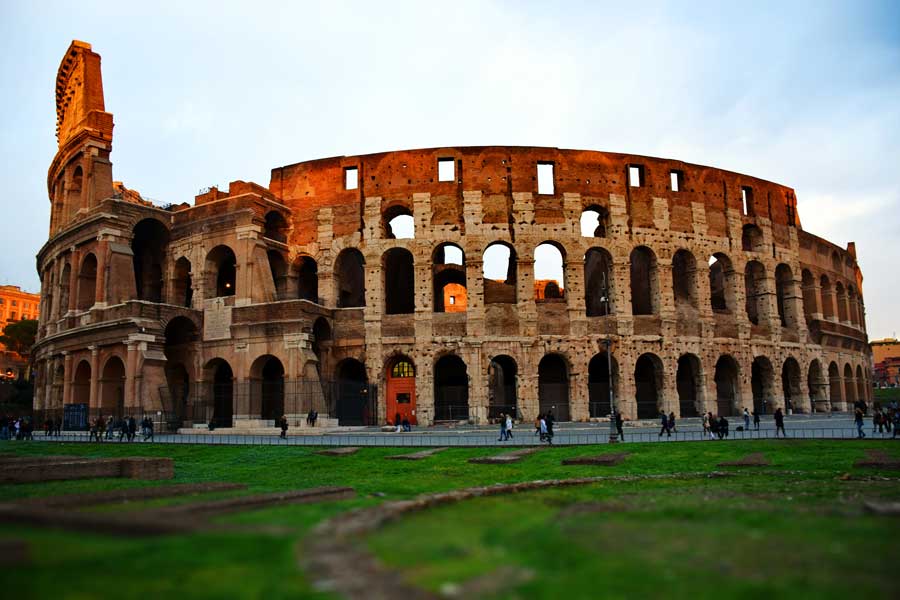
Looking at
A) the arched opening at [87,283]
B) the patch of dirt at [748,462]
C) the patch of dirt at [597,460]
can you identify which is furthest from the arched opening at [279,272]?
the patch of dirt at [748,462]

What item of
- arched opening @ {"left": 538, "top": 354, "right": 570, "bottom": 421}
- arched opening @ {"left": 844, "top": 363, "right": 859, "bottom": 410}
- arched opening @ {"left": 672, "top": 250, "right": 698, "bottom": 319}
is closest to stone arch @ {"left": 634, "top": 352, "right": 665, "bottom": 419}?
arched opening @ {"left": 672, "top": 250, "right": 698, "bottom": 319}

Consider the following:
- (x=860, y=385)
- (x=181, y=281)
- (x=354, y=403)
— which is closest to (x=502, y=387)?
(x=354, y=403)

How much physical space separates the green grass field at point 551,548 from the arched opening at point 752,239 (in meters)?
30.7

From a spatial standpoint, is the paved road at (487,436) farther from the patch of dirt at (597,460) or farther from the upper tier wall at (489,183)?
the upper tier wall at (489,183)

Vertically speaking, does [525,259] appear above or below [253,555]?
above

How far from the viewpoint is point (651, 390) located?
3562cm

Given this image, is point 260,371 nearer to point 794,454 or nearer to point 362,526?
point 794,454

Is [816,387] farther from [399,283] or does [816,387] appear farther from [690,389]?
[399,283]

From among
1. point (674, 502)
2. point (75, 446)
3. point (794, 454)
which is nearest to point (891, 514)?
point (674, 502)

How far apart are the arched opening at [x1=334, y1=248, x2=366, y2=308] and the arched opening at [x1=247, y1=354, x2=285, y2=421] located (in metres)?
4.70

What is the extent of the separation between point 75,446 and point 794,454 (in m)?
21.9

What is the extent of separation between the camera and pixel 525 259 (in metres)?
33.4

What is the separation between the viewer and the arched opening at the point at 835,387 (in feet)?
140

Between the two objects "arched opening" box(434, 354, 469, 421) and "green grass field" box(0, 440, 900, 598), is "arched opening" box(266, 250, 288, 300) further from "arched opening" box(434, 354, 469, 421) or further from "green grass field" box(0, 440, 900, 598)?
"green grass field" box(0, 440, 900, 598)
